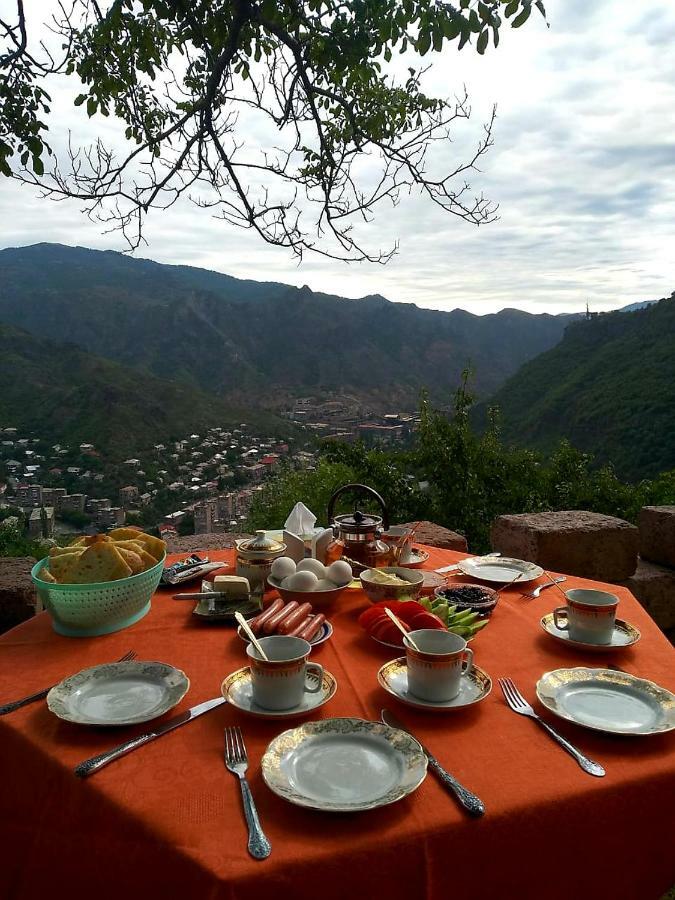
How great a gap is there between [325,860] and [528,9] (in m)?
2.82

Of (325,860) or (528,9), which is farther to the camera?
(528,9)

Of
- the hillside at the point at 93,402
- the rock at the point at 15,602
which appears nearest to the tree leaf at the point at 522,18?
the rock at the point at 15,602

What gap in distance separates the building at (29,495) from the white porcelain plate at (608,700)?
10.1 meters

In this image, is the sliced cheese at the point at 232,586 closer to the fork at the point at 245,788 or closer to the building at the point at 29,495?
the fork at the point at 245,788

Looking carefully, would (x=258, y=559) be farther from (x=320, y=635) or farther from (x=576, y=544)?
(x=576, y=544)

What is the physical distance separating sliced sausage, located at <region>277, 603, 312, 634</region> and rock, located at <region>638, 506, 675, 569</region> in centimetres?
230

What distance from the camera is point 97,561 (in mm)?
1734

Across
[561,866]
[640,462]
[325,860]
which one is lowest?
[640,462]

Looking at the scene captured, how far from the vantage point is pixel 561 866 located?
39.6 inches

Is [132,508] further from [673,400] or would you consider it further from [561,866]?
[673,400]

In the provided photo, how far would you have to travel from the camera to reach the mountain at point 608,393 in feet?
40.1

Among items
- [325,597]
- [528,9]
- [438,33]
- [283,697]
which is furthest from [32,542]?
[528,9]

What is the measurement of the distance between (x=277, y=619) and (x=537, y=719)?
0.69 meters

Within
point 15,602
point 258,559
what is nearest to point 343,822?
point 258,559
